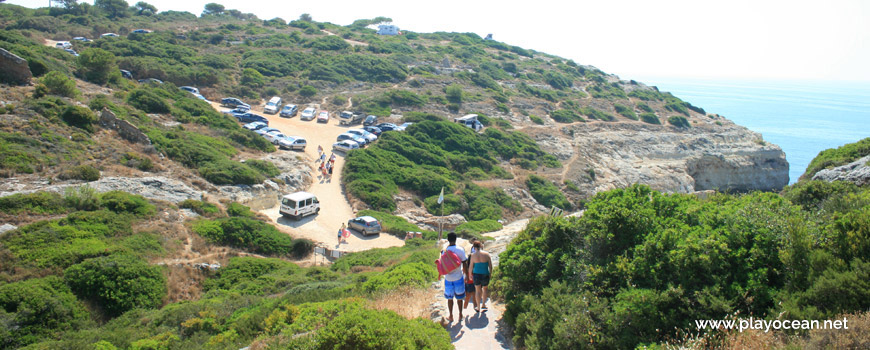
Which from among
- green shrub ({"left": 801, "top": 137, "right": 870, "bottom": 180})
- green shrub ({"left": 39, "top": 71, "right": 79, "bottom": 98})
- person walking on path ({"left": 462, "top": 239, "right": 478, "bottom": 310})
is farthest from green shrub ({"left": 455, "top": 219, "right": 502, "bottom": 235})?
green shrub ({"left": 39, "top": 71, "right": 79, "bottom": 98})

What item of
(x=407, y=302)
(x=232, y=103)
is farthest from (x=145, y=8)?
(x=407, y=302)

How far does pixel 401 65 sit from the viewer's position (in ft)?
221

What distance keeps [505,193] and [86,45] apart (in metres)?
48.0

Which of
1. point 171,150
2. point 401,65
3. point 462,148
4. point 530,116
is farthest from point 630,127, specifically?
point 171,150

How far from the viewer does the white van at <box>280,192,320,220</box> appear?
22.7 metres

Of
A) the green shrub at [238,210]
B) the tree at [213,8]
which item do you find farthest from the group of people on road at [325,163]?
the tree at [213,8]

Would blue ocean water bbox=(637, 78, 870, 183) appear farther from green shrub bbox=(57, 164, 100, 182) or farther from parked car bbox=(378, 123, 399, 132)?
green shrub bbox=(57, 164, 100, 182)

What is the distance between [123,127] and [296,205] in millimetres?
10394

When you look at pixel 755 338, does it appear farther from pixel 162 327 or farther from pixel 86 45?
pixel 86 45

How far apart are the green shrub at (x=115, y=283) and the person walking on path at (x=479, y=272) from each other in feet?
31.5

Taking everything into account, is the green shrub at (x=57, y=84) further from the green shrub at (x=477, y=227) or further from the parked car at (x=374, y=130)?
the green shrub at (x=477, y=227)

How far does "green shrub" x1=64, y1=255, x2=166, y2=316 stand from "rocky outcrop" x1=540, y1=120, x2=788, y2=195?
3550cm

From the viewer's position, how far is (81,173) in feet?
59.6

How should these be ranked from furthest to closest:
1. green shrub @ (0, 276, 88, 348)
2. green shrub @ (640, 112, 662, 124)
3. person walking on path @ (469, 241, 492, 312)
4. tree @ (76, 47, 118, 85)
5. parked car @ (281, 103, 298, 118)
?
green shrub @ (640, 112, 662, 124), parked car @ (281, 103, 298, 118), tree @ (76, 47, 118, 85), green shrub @ (0, 276, 88, 348), person walking on path @ (469, 241, 492, 312)
